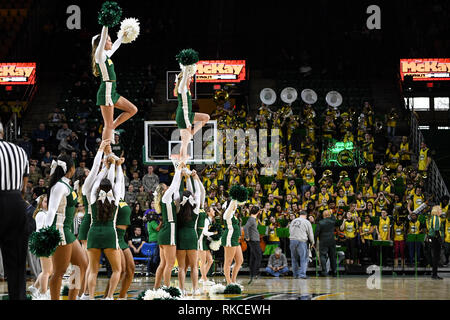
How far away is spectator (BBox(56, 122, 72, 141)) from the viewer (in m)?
20.0

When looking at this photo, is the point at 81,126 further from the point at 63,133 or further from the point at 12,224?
the point at 12,224

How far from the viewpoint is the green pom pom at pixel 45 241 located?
7145 mm

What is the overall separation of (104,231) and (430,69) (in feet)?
59.8

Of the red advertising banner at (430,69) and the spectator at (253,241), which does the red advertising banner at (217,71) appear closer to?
the red advertising banner at (430,69)

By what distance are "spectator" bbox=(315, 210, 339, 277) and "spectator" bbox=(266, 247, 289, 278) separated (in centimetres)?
83

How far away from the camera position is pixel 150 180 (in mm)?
17781

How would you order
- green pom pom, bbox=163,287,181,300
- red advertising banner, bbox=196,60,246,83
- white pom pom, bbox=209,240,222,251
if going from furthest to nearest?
red advertising banner, bbox=196,60,246,83 → white pom pom, bbox=209,240,222,251 → green pom pom, bbox=163,287,181,300

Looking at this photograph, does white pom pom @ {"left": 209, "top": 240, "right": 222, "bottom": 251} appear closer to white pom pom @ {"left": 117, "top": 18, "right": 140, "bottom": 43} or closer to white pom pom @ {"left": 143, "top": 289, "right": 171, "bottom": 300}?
white pom pom @ {"left": 143, "top": 289, "right": 171, "bottom": 300}

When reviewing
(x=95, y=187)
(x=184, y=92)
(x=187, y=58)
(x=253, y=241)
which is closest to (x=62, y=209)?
(x=95, y=187)

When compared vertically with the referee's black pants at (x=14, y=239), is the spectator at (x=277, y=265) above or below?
below

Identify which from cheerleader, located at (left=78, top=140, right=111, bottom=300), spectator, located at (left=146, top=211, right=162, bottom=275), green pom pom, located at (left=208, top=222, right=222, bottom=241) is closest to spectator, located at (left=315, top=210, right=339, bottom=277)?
spectator, located at (left=146, top=211, right=162, bottom=275)

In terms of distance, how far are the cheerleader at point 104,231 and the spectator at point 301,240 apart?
7.74 metres

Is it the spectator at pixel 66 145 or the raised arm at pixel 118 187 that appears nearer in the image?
the raised arm at pixel 118 187
